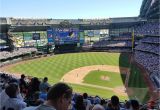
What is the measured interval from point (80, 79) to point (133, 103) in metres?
41.5

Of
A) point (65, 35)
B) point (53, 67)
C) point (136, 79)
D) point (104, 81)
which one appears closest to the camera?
point (104, 81)

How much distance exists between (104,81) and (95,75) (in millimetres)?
5393

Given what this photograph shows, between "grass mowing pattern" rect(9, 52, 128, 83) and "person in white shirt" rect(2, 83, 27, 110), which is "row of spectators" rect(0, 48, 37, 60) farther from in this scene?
"person in white shirt" rect(2, 83, 27, 110)

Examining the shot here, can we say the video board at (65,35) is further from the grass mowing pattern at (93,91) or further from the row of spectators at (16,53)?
the grass mowing pattern at (93,91)

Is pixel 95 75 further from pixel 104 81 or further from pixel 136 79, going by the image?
pixel 136 79

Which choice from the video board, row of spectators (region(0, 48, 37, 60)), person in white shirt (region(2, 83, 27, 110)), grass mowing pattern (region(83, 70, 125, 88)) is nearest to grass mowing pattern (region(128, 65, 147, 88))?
grass mowing pattern (region(83, 70, 125, 88))

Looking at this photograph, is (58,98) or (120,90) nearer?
(58,98)

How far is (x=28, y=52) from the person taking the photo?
262ft

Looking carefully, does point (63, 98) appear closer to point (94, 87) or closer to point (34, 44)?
point (94, 87)

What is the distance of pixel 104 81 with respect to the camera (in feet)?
155

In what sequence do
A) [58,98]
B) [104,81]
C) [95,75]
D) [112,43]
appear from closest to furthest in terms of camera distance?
[58,98], [104,81], [95,75], [112,43]

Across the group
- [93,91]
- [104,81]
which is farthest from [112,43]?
[93,91]

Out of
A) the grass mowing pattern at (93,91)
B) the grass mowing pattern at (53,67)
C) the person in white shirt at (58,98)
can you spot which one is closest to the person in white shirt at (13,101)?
the person in white shirt at (58,98)

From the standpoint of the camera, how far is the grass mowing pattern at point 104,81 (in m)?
45.4
